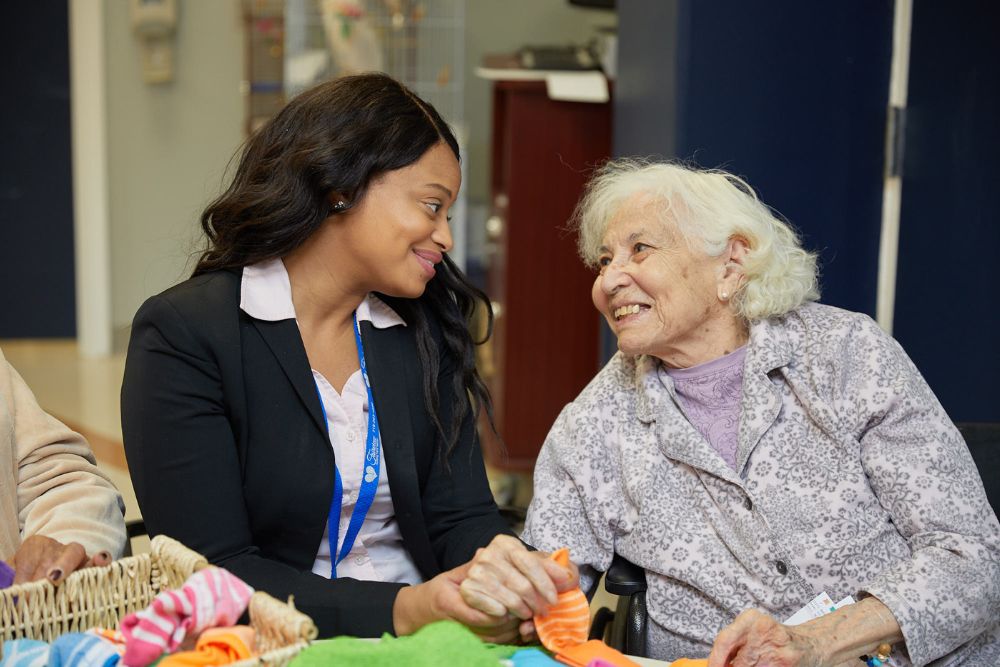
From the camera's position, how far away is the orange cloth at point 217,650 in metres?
1.18

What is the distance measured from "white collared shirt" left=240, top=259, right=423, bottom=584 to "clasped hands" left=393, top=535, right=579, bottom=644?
37cm

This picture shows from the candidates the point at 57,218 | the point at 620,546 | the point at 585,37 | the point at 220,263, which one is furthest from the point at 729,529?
the point at 57,218

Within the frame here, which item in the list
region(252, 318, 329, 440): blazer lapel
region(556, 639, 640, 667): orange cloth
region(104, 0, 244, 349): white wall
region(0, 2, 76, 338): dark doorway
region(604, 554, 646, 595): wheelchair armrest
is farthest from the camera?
region(0, 2, 76, 338): dark doorway

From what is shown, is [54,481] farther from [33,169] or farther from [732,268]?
[33,169]

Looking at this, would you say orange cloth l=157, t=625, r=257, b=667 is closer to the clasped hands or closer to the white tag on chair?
the clasped hands

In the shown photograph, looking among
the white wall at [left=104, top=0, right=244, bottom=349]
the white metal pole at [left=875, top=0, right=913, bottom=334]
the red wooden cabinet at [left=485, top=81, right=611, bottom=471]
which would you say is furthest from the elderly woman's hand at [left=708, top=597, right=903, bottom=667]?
the white wall at [left=104, top=0, right=244, bottom=349]

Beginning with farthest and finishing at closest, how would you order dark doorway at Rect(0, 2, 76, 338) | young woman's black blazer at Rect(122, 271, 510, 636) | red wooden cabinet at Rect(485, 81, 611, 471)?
dark doorway at Rect(0, 2, 76, 338) → red wooden cabinet at Rect(485, 81, 611, 471) → young woman's black blazer at Rect(122, 271, 510, 636)

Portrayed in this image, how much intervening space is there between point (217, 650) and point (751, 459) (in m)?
1.02

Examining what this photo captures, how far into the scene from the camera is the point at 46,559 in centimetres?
150

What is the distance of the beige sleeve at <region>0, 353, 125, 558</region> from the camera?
1.73m

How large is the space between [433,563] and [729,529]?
0.52 meters

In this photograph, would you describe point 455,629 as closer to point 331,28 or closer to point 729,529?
A: point 729,529

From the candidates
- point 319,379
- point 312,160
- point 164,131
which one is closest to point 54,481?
point 319,379

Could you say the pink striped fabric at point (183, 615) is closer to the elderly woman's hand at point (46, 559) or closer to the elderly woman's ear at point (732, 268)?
the elderly woman's hand at point (46, 559)
